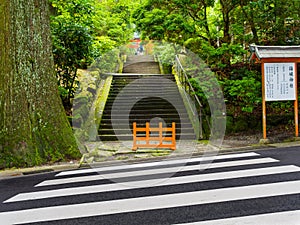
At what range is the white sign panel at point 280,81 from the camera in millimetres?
9062

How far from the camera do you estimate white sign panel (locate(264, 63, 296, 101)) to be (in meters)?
9.06

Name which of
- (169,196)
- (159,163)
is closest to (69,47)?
(159,163)

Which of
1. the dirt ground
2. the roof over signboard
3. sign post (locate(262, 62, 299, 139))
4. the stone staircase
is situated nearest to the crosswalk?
the dirt ground

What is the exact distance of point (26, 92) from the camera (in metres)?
7.41

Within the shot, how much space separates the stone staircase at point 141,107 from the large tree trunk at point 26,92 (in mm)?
2983

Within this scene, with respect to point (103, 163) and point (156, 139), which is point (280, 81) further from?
point (103, 163)

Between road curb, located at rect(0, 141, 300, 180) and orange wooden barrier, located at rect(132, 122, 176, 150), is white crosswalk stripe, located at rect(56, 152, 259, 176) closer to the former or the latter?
road curb, located at rect(0, 141, 300, 180)

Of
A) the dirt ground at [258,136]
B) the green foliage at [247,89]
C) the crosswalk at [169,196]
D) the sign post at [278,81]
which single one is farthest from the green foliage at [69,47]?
the sign post at [278,81]

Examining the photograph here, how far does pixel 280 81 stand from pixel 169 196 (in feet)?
19.9

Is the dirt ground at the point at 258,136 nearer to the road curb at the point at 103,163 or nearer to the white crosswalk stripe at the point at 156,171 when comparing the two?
the road curb at the point at 103,163

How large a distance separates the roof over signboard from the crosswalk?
3427 millimetres

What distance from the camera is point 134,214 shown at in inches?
161

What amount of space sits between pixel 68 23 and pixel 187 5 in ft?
15.1

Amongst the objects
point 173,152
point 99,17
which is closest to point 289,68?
point 173,152
